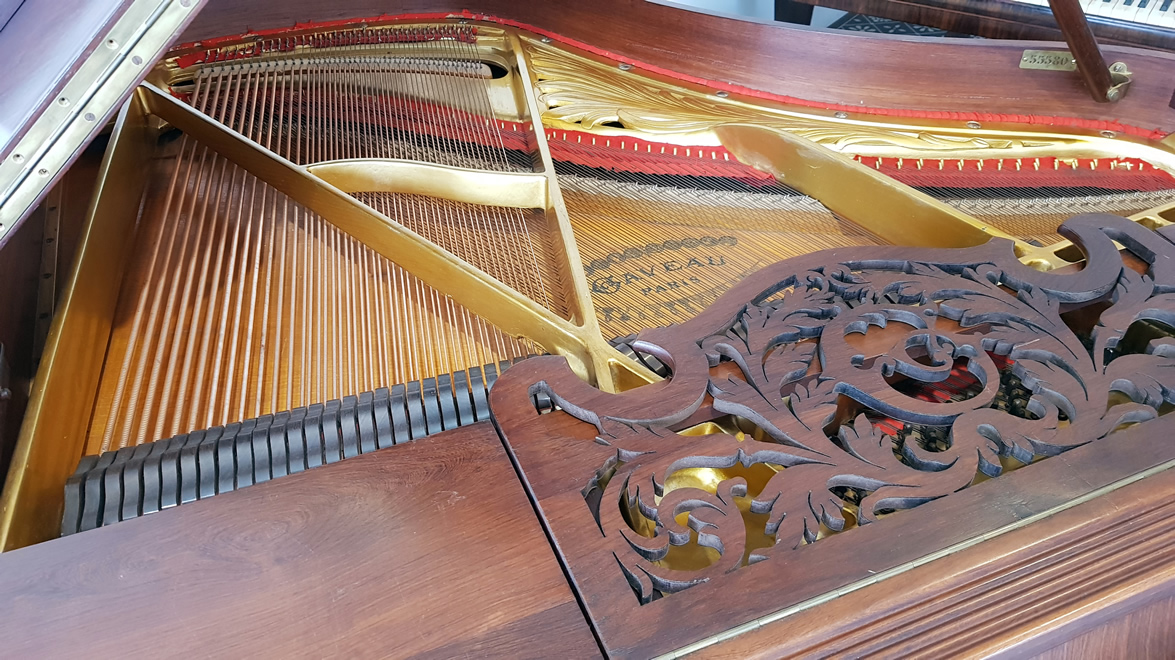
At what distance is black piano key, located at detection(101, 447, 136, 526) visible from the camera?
3.14 feet

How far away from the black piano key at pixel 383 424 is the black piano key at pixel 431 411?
0.05 metres

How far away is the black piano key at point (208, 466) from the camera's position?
1.00 metres

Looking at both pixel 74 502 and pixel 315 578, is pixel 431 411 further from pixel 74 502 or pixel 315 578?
pixel 74 502

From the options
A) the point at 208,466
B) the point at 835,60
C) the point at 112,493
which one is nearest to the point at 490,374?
the point at 208,466

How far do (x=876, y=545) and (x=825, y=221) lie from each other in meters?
1.17

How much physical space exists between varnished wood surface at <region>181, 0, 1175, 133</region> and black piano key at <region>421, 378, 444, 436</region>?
1.60 metres

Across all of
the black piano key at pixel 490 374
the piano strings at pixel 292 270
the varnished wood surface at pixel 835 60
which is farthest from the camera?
the varnished wood surface at pixel 835 60

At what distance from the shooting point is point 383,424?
1.07 metres

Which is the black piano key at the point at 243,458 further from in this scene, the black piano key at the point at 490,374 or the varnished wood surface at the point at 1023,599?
the varnished wood surface at the point at 1023,599

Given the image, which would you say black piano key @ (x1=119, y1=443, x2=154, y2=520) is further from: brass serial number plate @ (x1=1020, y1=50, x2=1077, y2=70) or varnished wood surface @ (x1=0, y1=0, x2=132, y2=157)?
brass serial number plate @ (x1=1020, y1=50, x2=1077, y2=70)

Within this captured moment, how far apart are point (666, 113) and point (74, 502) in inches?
70.1

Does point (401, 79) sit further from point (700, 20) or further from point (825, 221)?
point (825, 221)

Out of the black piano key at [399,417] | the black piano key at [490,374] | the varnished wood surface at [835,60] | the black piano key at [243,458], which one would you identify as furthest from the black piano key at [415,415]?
the varnished wood surface at [835,60]

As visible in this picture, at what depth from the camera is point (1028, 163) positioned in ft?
6.76
